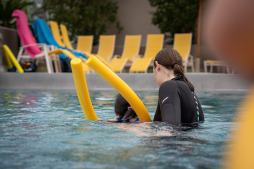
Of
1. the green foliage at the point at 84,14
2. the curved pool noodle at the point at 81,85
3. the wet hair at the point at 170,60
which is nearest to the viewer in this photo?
the wet hair at the point at 170,60

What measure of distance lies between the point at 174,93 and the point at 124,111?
968 mm

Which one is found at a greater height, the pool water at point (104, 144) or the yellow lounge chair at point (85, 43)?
the yellow lounge chair at point (85, 43)

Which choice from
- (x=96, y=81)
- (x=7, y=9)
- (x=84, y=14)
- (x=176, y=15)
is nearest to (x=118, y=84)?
(x=96, y=81)

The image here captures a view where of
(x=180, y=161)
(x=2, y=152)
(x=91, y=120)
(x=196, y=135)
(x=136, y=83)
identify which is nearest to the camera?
(x=180, y=161)

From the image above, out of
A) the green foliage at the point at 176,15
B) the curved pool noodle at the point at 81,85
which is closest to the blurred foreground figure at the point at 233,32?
the curved pool noodle at the point at 81,85

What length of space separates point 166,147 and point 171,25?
1523 cm

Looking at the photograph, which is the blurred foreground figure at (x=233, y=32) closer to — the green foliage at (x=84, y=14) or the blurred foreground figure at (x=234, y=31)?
the blurred foreground figure at (x=234, y=31)

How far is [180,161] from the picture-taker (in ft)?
7.36

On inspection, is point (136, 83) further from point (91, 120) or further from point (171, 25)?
point (171, 25)

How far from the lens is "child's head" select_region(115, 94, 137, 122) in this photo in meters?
3.49

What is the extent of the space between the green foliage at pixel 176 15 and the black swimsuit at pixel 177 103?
573 inches

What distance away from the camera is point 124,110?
3.60 m

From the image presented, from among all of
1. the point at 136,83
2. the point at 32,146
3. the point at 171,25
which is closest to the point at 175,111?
the point at 32,146

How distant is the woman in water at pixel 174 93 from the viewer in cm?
270
